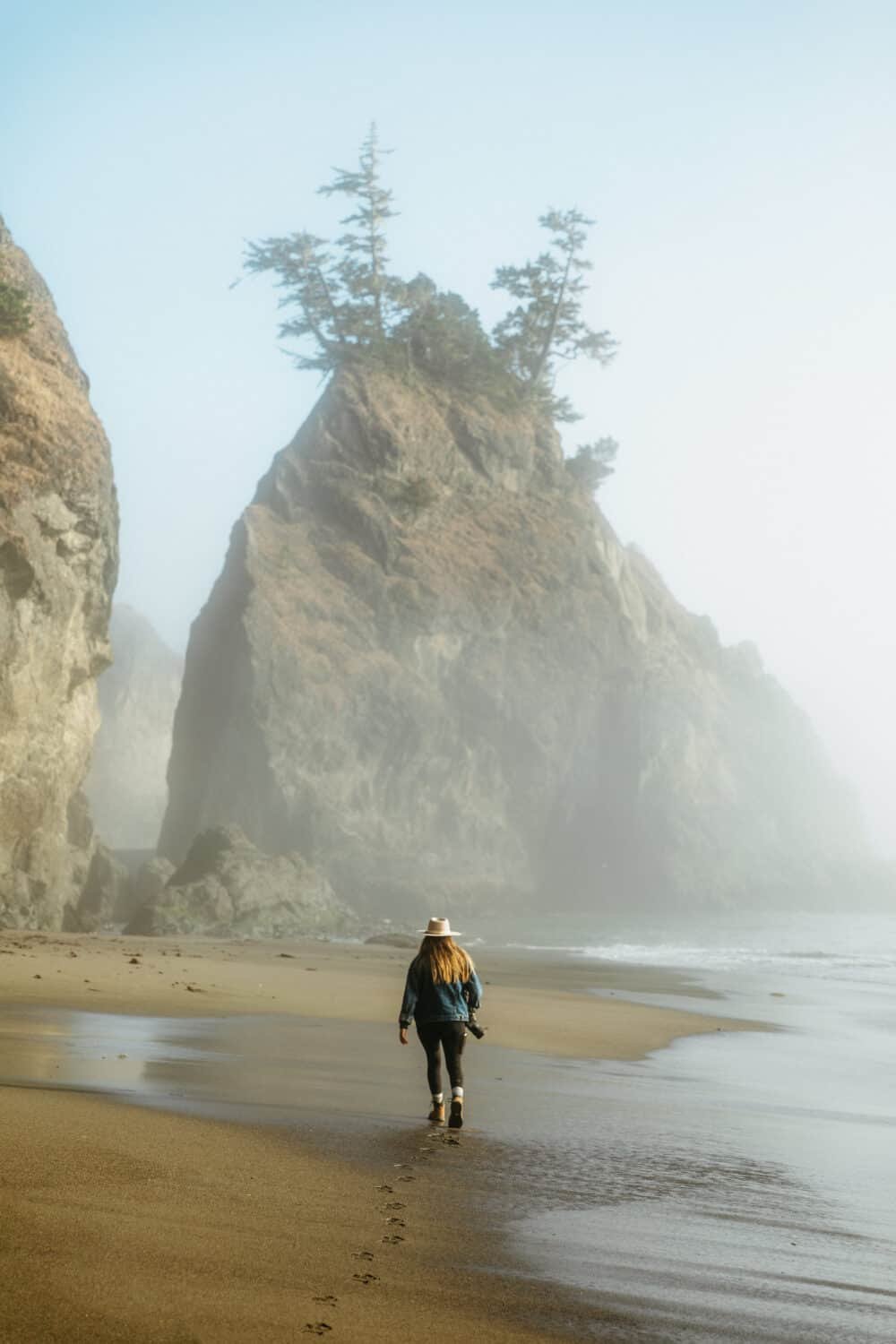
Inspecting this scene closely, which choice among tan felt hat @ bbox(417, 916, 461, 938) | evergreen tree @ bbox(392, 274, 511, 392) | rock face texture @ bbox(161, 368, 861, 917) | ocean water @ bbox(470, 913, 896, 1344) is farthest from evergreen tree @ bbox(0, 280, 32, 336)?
evergreen tree @ bbox(392, 274, 511, 392)

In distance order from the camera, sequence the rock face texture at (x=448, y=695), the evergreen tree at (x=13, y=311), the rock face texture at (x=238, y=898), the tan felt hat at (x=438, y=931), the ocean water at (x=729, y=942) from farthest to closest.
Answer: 1. the rock face texture at (x=448, y=695)
2. the rock face texture at (x=238, y=898)
3. the ocean water at (x=729, y=942)
4. the evergreen tree at (x=13, y=311)
5. the tan felt hat at (x=438, y=931)

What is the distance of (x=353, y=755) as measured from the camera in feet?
161

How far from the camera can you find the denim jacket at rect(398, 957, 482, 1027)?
9258 mm

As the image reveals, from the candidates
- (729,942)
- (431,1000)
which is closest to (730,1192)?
(431,1000)

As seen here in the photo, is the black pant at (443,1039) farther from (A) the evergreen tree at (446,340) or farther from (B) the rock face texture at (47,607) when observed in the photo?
(A) the evergreen tree at (446,340)

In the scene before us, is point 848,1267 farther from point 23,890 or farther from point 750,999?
point 23,890

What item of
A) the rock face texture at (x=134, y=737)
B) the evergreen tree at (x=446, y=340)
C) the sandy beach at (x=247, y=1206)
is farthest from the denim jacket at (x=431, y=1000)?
the rock face texture at (x=134, y=737)

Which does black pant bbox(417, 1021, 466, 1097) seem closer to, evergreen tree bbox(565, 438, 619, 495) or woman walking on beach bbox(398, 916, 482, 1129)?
woman walking on beach bbox(398, 916, 482, 1129)

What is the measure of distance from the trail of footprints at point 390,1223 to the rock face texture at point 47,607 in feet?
66.9

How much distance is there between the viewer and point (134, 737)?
9162 cm

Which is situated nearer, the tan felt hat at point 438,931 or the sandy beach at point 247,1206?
the sandy beach at point 247,1206

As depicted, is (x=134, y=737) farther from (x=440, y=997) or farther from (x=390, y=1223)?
(x=390, y=1223)

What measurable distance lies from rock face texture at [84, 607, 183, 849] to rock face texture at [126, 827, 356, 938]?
5030 centimetres

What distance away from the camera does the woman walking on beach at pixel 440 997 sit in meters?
9.19
